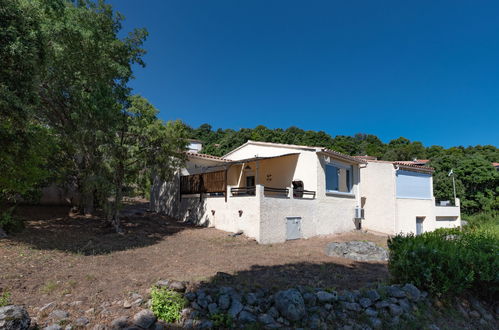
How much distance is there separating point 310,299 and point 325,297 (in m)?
0.33

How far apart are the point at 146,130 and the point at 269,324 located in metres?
9.29

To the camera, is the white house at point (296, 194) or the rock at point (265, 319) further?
the white house at point (296, 194)

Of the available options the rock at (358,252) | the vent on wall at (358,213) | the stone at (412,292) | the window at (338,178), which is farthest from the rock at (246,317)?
the vent on wall at (358,213)

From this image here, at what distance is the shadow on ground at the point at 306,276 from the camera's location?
6.26m

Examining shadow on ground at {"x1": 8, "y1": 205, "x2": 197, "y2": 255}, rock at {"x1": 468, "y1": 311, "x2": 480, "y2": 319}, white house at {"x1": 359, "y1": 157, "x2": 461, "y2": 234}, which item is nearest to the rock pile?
rock at {"x1": 468, "y1": 311, "x2": 480, "y2": 319}

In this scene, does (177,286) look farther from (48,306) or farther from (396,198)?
(396,198)

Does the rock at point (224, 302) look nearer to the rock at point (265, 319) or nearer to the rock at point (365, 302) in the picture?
the rock at point (265, 319)

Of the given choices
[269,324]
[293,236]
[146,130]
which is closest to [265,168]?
[293,236]

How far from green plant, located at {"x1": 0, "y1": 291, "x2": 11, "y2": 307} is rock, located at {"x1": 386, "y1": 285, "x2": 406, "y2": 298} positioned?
25.1 feet

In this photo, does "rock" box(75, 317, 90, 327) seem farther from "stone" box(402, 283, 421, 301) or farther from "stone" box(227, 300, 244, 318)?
"stone" box(402, 283, 421, 301)

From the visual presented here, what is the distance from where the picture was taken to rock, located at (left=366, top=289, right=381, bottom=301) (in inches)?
227

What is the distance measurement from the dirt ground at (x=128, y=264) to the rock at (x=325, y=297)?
3.22 feet

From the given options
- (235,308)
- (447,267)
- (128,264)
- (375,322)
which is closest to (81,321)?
(235,308)

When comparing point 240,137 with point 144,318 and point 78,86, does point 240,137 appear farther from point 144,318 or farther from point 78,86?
point 144,318
